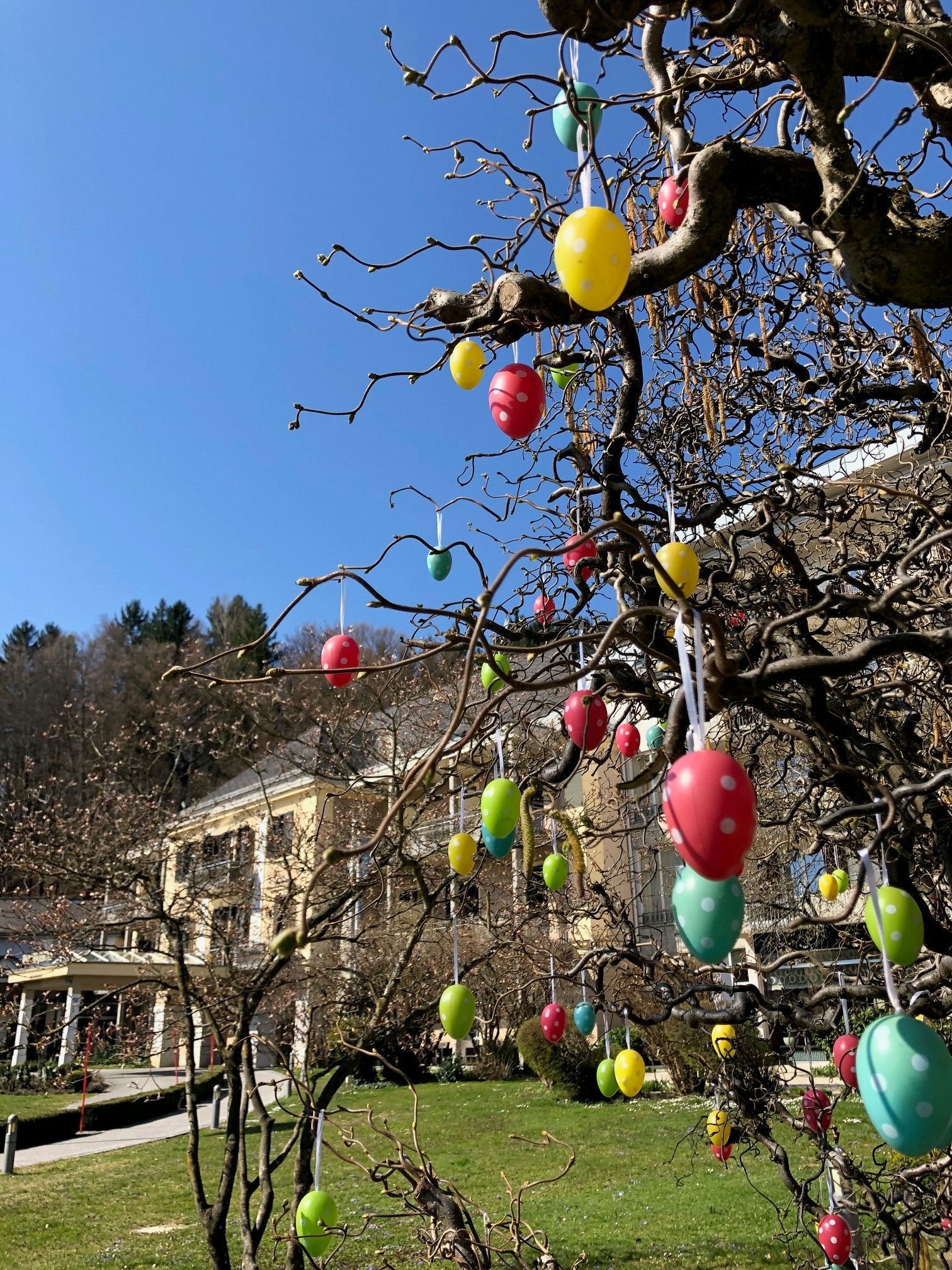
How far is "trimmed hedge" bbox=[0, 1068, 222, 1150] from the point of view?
15.0 metres

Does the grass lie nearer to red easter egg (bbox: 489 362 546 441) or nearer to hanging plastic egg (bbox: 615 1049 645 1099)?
hanging plastic egg (bbox: 615 1049 645 1099)

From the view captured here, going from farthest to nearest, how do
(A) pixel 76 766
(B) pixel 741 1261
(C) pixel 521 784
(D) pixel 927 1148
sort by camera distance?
(A) pixel 76 766 → (B) pixel 741 1261 → (C) pixel 521 784 → (D) pixel 927 1148

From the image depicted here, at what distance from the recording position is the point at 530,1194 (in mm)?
8977

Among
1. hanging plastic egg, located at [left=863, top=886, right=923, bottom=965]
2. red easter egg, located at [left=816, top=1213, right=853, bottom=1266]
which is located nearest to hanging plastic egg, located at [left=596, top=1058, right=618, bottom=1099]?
red easter egg, located at [left=816, top=1213, right=853, bottom=1266]

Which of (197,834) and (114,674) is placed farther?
(114,674)

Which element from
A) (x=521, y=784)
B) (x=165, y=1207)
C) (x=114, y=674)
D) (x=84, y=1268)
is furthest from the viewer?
(x=114, y=674)

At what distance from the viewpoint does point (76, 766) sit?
26047 millimetres

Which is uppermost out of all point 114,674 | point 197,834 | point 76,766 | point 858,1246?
point 114,674

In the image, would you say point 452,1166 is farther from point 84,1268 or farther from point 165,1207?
point 84,1268

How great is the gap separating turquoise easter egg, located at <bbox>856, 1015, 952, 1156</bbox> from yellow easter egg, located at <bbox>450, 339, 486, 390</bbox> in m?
1.96

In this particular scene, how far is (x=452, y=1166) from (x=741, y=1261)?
4660mm

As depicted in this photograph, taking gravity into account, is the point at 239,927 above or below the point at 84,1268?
above

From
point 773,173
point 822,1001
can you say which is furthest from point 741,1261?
point 773,173

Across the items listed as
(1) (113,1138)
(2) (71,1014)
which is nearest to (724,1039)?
(1) (113,1138)
